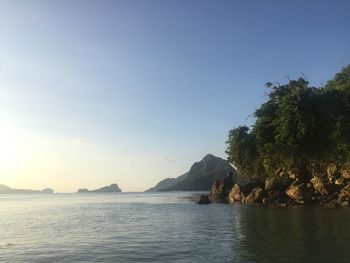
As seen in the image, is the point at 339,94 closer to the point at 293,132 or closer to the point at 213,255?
the point at 293,132

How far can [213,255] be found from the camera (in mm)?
25891

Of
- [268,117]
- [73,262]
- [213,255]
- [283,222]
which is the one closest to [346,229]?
[283,222]

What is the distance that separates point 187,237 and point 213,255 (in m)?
9.02

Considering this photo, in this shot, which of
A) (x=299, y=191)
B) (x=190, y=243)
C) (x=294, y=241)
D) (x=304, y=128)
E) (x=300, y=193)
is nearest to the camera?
(x=294, y=241)

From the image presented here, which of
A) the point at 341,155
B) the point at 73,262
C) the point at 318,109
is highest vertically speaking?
the point at 318,109

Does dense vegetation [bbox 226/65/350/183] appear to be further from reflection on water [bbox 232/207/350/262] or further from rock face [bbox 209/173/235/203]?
rock face [bbox 209/173/235/203]

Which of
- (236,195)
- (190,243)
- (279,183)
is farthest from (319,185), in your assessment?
(190,243)

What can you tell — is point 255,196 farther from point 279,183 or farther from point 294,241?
point 294,241

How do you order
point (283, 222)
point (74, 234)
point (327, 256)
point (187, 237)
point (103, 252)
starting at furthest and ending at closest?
point (283, 222), point (74, 234), point (187, 237), point (103, 252), point (327, 256)

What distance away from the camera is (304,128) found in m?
66.2

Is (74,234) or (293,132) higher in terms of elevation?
(293,132)

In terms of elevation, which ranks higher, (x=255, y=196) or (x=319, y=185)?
(x=319, y=185)

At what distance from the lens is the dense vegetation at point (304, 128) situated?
65.9m

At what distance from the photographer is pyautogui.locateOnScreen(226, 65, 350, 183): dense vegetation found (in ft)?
216
